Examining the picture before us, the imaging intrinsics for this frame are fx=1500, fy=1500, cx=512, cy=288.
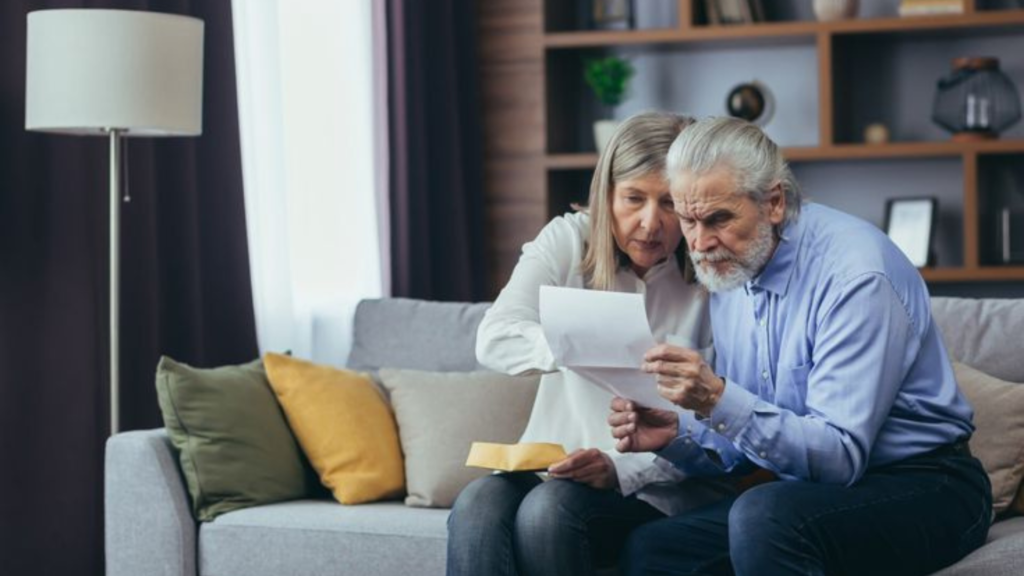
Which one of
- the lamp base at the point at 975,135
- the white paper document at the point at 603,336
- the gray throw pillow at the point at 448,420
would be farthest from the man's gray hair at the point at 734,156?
the lamp base at the point at 975,135

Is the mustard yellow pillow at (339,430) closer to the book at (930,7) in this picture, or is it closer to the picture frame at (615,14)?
the picture frame at (615,14)

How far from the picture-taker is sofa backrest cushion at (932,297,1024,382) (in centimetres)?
301

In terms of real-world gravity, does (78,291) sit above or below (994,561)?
above

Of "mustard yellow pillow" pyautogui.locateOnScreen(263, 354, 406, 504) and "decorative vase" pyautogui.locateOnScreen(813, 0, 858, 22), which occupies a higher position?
"decorative vase" pyautogui.locateOnScreen(813, 0, 858, 22)

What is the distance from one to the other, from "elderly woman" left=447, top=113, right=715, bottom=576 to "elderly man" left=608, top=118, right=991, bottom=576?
9 cm

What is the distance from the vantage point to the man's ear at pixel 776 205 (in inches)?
91.2

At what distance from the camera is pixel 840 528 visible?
214cm

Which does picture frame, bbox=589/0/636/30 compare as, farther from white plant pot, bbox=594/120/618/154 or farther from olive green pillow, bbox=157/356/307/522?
olive green pillow, bbox=157/356/307/522

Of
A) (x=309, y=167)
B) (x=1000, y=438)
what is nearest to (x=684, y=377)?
(x=1000, y=438)

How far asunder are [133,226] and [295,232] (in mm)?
760

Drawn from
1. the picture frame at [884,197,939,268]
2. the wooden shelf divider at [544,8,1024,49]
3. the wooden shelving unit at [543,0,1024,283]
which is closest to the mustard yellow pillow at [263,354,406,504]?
the wooden shelving unit at [543,0,1024,283]

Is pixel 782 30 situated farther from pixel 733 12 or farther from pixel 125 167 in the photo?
pixel 125 167

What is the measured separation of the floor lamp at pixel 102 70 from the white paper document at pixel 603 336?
3.72 feet

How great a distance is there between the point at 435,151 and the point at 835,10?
4.45ft
